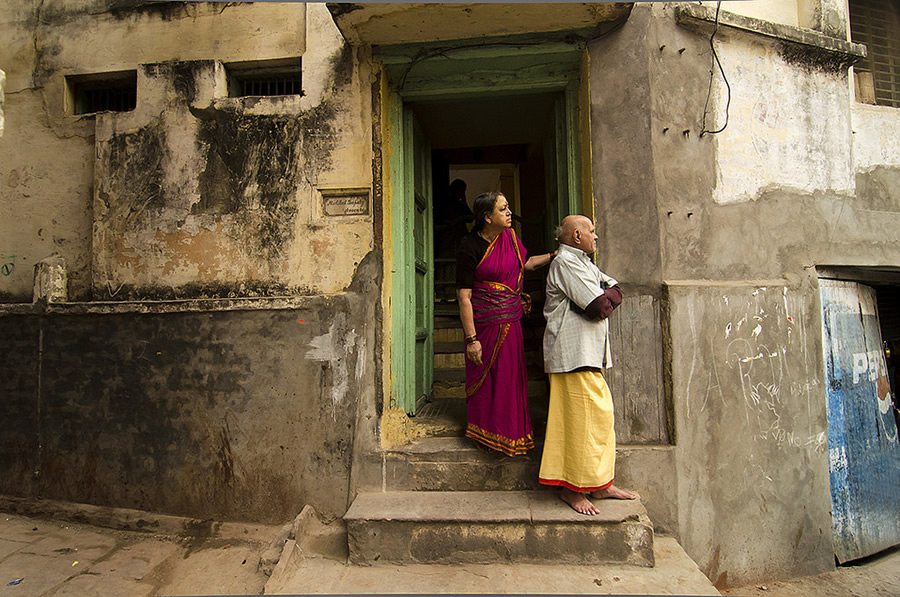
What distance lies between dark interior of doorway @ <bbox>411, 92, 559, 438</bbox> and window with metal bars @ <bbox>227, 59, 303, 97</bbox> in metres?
0.97

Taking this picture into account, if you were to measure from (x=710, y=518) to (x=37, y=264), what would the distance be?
519cm

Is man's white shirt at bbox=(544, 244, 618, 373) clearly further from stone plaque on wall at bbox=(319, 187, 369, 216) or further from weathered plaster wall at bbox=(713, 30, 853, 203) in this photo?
stone plaque on wall at bbox=(319, 187, 369, 216)

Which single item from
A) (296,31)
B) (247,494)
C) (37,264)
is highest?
(296,31)

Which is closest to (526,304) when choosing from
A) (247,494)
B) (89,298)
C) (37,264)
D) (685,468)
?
(685,468)

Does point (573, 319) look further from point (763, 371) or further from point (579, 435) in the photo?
point (763, 371)

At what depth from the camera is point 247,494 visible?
10.5 ft

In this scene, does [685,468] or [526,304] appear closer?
[685,468]

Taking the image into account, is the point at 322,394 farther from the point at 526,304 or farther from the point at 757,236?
the point at 757,236

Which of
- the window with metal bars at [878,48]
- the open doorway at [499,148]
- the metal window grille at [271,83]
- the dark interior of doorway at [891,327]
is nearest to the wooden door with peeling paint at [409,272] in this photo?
the open doorway at [499,148]

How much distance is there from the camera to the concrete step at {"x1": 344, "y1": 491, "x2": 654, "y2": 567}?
2.55 metres

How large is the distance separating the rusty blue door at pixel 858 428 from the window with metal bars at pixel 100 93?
5.74 m

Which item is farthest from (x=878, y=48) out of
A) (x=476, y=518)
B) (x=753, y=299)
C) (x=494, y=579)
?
(x=494, y=579)

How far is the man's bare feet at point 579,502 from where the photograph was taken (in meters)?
2.62

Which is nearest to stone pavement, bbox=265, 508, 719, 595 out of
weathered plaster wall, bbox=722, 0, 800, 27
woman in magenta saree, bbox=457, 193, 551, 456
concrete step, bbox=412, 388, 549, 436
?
woman in magenta saree, bbox=457, 193, 551, 456
